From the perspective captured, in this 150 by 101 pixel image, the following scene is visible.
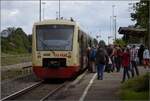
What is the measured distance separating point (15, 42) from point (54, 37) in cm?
7261

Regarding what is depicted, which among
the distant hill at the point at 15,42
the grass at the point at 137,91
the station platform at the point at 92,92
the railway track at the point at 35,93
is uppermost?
the distant hill at the point at 15,42

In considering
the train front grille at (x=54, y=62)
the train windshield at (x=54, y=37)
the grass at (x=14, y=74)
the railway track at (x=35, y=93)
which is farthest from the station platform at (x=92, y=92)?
the grass at (x=14, y=74)

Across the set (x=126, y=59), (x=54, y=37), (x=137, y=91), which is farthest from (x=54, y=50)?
(x=137, y=91)

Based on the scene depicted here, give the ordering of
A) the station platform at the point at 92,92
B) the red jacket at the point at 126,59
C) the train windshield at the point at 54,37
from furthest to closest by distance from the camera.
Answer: the train windshield at the point at 54,37, the red jacket at the point at 126,59, the station platform at the point at 92,92

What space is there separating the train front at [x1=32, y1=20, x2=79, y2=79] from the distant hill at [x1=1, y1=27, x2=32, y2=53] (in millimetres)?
59463

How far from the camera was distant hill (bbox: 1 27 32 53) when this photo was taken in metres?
92.9

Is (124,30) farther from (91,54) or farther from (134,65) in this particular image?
(134,65)

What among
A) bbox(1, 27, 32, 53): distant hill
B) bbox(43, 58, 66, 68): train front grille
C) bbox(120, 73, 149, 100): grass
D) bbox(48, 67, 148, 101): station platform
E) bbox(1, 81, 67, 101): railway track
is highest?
bbox(1, 27, 32, 53): distant hill

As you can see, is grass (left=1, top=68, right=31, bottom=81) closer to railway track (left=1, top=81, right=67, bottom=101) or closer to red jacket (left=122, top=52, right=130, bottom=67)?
railway track (left=1, top=81, right=67, bottom=101)

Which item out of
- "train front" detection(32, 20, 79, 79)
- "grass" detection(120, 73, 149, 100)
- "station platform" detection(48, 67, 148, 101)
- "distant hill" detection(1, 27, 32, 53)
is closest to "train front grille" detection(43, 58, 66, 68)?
"train front" detection(32, 20, 79, 79)

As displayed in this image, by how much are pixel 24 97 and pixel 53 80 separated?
9561 mm

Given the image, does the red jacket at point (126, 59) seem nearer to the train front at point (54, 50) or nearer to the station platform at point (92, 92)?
the station platform at point (92, 92)

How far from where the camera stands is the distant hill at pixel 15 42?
92875mm

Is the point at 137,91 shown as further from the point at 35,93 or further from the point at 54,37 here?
the point at 54,37
